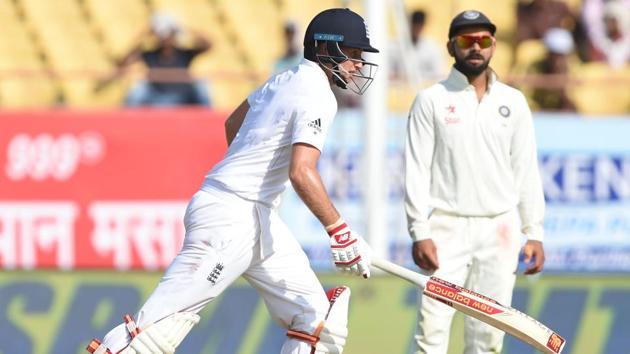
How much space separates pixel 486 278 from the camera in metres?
6.85

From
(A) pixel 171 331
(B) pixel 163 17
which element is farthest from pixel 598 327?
(B) pixel 163 17

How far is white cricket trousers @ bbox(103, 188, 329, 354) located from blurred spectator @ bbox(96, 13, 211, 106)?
5986 millimetres

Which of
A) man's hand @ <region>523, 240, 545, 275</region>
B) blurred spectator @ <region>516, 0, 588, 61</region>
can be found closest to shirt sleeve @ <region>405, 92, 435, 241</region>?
man's hand @ <region>523, 240, 545, 275</region>

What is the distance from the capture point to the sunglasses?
679 centimetres

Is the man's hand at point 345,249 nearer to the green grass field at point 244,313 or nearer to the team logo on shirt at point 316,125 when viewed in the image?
the team logo on shirt at point 316,125

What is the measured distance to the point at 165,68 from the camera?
12.5 m

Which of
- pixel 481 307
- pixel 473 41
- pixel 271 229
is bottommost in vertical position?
pixel 481 307

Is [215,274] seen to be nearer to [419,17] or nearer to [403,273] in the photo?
[403,273]

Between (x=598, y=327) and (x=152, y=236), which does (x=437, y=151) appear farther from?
(x=152, y=236)

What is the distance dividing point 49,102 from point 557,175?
4366 millimetres

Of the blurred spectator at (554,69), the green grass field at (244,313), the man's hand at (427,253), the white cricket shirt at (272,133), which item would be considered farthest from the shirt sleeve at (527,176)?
the blurred spectator at (554,69)

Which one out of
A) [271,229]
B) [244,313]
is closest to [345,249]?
[271,229]

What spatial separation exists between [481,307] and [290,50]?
21.5ft

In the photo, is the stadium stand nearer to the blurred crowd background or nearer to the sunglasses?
the blurred crowd background
